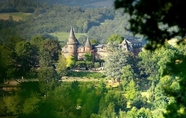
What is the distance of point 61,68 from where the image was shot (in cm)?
6450

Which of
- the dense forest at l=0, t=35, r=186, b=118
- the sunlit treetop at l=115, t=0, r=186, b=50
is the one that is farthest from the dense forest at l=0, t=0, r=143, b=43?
the sunlit treetop at l=115, t=0, r=186, b=50

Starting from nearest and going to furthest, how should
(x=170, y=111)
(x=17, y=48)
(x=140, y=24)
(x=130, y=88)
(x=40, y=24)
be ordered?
(x=140, y=24)
(x=170, y=111)
(x=130, y=88)
(x=17, y=48)
(x=40, y=24)

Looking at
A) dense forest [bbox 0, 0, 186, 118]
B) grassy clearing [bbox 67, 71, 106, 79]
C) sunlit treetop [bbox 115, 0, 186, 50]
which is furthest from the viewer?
grassy clearing [bbox 67, 71, 106, 79]

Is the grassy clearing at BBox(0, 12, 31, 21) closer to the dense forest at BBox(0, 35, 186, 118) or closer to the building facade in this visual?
the building facade

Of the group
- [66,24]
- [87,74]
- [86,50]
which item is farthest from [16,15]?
[87,74]

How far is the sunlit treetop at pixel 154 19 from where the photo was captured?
8562 mm

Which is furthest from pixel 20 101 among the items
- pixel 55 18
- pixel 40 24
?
pixel 55 18

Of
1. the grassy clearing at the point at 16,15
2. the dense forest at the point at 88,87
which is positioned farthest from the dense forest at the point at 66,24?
the dense forest at the point at 88,87

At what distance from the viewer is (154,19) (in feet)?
28.8

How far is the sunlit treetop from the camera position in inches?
337

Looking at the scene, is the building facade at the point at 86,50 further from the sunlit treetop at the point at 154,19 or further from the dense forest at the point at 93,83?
the sunlit treetop at the point at 154,19

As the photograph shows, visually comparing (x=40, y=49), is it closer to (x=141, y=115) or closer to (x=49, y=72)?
(x=49, y=72)

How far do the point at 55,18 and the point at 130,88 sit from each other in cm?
14570

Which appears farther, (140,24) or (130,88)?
(130,88)
